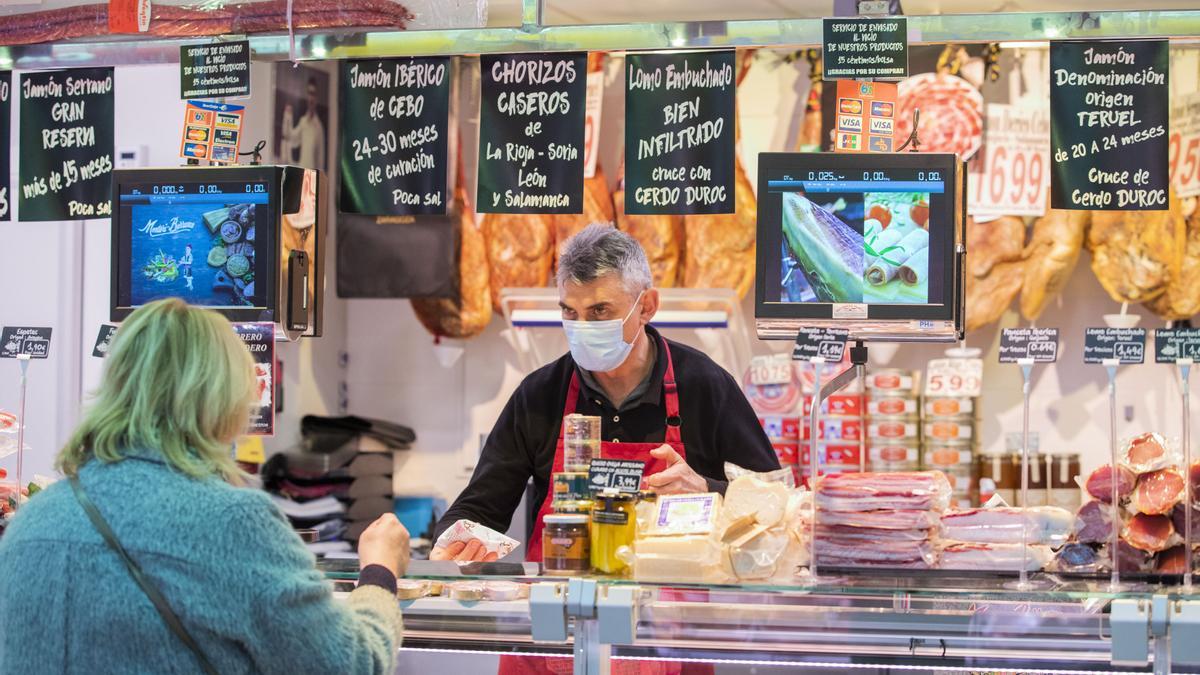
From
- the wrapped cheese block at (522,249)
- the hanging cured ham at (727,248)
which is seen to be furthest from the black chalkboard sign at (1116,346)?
the wrapped cheese block at (522,249)

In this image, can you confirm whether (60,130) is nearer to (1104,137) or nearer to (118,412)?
(118,412)

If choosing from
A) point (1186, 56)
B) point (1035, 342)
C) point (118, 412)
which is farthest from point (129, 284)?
point (1186, 56)

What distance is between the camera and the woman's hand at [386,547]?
294 cm

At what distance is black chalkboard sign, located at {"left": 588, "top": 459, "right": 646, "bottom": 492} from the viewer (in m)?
3.14

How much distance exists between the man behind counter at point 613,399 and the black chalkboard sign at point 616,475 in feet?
3.07

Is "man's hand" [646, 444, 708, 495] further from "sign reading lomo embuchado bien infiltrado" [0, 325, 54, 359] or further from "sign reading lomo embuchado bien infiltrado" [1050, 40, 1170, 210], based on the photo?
"sign reading lomo embuchado bien infiltrado" [0, 325, 54, 359]

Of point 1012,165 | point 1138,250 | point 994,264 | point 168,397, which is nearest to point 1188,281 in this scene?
point 1138,250

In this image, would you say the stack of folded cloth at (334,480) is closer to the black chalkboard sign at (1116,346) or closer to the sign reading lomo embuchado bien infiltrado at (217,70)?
the sign reading lomo embuchado bien infiltrado at (217,70)

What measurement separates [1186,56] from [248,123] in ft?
16.2

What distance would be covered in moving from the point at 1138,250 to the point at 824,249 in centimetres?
378

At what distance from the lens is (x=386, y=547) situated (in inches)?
117

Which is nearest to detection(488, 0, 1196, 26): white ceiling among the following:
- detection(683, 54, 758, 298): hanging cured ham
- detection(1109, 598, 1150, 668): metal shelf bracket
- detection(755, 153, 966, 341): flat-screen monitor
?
detection(683, 54, 758, 298): hanging cured ham

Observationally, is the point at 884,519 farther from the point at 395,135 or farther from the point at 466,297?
the point at 466,297

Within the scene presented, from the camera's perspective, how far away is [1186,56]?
721cm
